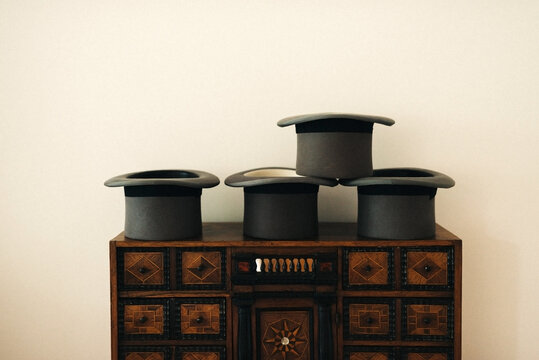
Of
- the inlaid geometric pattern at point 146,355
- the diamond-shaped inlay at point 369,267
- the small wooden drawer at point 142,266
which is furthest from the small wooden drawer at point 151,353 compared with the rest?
the diamond-shaped inlay at point 369,267

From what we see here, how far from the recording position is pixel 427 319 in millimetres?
1691

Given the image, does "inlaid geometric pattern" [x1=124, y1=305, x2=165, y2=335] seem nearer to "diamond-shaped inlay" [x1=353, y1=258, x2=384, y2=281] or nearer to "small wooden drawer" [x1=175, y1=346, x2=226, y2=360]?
"small wooden drawer" [x1=175, y1=346, x2=226, y2=360]

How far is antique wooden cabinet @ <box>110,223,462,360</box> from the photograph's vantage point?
169 cm

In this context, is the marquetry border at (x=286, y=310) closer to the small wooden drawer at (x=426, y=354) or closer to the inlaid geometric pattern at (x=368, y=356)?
the inlaid geometric pattern at (x=368, y=356)

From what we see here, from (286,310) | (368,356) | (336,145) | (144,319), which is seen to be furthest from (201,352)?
(336,145)

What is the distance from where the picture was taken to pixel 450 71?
2.12 meters

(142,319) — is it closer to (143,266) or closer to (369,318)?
(143,266)

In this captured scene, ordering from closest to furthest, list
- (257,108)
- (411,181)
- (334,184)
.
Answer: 1. (411,181)
2. (334,184)
3. (257,108)

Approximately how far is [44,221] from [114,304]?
2.54 ft

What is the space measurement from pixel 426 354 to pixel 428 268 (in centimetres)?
34

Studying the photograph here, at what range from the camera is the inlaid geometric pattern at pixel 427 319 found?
169cm

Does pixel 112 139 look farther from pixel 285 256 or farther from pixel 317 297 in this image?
pixel 317 297

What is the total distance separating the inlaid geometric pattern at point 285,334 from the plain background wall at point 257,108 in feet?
1.93

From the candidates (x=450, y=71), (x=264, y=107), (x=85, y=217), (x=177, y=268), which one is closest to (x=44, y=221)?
(x=85, y=217)
